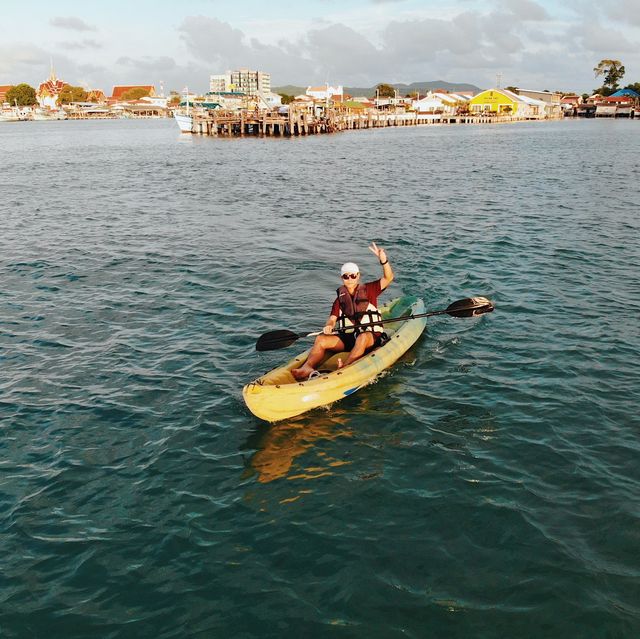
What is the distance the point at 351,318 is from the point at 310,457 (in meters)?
2.97

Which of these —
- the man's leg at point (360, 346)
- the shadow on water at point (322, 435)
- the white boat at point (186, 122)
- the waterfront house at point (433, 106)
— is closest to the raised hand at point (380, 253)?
the man's leg at point (360, 346)

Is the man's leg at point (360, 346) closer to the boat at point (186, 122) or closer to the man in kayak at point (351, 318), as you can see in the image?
the man in kayak at point (351, 318)

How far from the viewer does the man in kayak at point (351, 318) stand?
10.2 metres

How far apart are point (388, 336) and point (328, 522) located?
5.14 m

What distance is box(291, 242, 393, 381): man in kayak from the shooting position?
1023 cm

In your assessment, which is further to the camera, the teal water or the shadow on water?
the shadow on water

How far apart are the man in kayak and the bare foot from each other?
10 centimetres

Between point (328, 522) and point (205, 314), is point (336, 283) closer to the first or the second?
point (205, 314)

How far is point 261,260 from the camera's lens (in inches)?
752

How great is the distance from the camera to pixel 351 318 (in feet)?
34.5

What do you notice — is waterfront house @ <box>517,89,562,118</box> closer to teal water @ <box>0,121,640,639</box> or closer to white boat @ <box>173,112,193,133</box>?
white boat @ <box>173,112,193,133</box>

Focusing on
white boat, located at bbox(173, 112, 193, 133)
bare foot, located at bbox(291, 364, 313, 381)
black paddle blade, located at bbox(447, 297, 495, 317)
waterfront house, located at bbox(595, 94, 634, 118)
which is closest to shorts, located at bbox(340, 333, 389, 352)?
bare foot, located at bbox(291, 364, 313, 381)

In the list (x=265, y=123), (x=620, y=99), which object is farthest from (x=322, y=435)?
(x=620, y=99)

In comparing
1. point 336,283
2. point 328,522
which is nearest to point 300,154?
point 336,283
